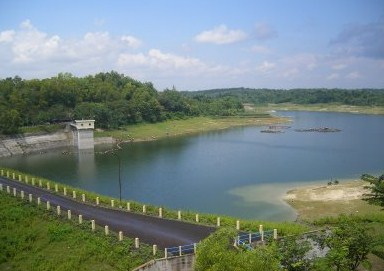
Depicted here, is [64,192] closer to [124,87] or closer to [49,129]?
[49,129]

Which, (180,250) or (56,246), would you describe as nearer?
(180,250)

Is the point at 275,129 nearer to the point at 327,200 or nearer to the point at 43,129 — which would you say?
the point at 43,129

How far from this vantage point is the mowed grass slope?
2567cm

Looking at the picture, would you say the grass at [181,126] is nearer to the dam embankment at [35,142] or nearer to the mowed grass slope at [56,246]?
the dam embankment at [35,142]

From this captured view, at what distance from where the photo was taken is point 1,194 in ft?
137

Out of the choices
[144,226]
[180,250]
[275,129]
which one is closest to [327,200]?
[144,226]

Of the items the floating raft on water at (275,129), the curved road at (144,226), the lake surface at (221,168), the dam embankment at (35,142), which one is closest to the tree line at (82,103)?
the dam embankment at (35,142)

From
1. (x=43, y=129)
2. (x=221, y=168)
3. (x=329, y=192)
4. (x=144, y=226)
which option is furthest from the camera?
(x=43, y=129)

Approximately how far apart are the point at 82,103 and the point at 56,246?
84875 millimetres

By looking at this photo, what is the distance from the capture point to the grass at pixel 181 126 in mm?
106875

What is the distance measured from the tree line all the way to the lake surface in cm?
1399

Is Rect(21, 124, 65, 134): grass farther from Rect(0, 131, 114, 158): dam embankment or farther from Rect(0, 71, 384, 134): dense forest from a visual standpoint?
Rect(0, 71, 384, 134): dense forest

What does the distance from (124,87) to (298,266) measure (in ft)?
419

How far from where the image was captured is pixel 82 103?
110m
